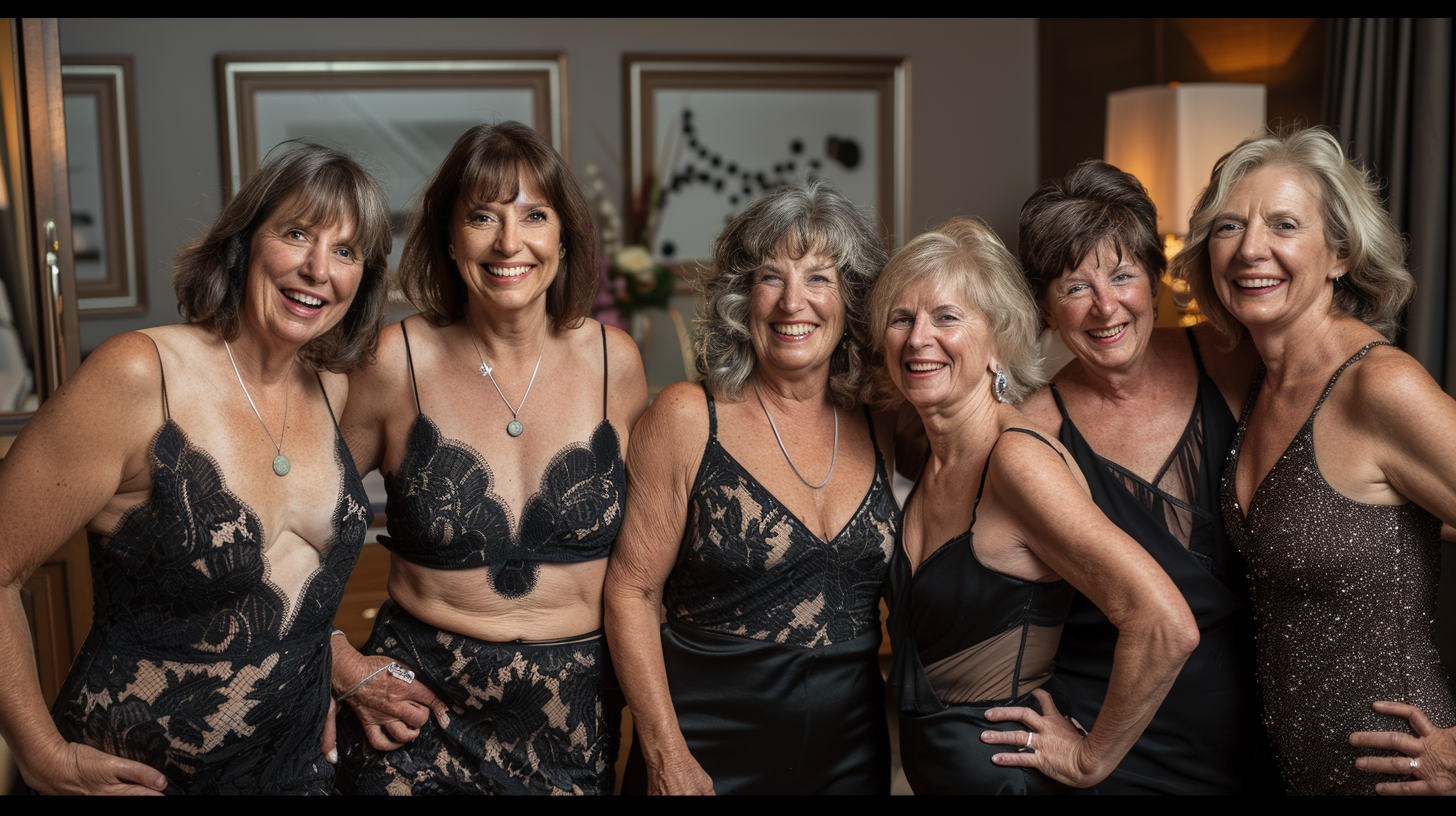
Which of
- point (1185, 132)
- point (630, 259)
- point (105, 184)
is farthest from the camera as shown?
point (630, 259)

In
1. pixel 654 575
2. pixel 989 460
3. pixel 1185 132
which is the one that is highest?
pixel 1185 132

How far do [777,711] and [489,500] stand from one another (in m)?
0.67

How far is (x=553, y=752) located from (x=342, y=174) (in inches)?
44.1

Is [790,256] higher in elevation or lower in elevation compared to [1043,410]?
higher

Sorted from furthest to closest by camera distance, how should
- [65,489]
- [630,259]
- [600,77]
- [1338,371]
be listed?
[600,77]
[630,259]
[1338,371]
[65,489]

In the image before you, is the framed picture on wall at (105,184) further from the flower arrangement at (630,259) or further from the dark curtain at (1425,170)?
the dark curtain at (1425,170)

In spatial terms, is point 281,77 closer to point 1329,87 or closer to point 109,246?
point 109,246

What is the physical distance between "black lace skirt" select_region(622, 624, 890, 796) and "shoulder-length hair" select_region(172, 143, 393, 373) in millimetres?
967

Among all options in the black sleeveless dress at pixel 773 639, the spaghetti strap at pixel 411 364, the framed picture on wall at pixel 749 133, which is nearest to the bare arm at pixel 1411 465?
the black sleeveless dress at pixel 773 639

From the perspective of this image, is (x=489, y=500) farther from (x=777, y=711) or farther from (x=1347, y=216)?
(x=1347, y=216)

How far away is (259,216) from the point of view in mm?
1724

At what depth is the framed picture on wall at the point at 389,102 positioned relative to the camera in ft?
16.0

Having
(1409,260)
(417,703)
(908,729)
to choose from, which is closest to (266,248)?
(417,703)

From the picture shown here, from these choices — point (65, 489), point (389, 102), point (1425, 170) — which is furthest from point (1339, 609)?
point (389, 102)
